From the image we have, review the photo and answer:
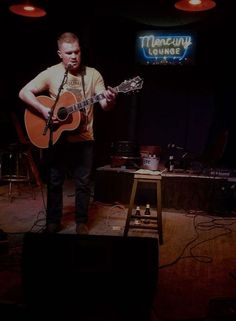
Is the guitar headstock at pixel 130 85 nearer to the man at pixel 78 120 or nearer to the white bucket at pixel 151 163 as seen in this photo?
the man at pixel 78 120

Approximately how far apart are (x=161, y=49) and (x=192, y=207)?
11.1ft

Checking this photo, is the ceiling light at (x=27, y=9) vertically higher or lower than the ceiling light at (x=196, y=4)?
higher

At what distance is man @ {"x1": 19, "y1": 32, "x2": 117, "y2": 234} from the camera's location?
12.2 feet

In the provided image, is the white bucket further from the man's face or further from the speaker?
the speaker

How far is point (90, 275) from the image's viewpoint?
6.68ft

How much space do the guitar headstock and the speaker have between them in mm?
1879

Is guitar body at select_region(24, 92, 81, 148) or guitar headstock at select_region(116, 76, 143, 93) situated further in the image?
guitar body at select_region(24, 92, 81, 148)

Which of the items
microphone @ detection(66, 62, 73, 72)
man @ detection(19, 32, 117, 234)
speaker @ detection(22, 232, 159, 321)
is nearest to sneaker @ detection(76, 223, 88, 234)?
man @ detection(19, 32, 117, 234)

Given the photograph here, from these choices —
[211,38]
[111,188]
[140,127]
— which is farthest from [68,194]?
[211,38]

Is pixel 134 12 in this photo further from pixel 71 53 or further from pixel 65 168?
pixel 65 168

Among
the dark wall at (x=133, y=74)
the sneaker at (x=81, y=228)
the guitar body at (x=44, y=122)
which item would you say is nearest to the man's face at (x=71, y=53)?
the guitar body at (x=44, y=122)

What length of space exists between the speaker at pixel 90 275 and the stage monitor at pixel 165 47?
5.88m

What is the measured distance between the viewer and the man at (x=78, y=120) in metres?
3.73

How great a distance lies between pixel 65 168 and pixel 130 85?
1074 millimetres
